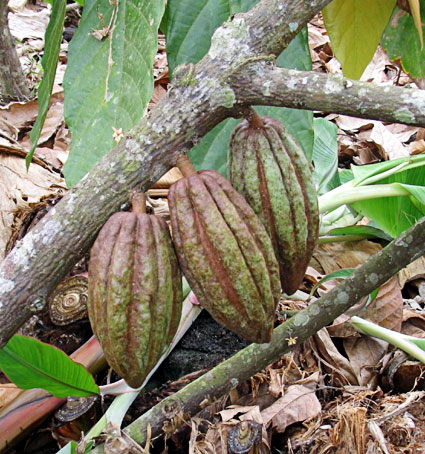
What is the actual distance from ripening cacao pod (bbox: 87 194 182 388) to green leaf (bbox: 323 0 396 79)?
0.81 m

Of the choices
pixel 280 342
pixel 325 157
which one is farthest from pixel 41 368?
pixel 325 157

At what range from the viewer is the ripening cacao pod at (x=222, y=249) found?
777 mm

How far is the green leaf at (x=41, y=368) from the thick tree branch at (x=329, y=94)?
0.77m

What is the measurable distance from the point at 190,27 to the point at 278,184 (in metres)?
0.47

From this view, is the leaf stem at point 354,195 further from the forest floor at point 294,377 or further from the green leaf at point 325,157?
the forest floor at point 294,377

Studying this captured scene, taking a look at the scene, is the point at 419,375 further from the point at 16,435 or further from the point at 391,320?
the point at 16,435

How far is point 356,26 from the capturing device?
1.32 meters

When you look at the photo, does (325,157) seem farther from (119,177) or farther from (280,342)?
(119,177)

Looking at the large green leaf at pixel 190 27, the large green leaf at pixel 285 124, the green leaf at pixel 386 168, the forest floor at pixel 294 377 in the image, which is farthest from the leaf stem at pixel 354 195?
the large green leaf at pixel 190 27

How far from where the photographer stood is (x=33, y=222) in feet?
6.56

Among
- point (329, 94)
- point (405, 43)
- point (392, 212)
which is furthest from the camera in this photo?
point (392, 212)

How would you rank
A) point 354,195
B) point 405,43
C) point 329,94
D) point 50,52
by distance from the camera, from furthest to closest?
point 354,195 < point 405,43 < point 50,52 < point 329,94

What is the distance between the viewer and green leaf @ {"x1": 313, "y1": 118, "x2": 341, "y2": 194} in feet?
7.28

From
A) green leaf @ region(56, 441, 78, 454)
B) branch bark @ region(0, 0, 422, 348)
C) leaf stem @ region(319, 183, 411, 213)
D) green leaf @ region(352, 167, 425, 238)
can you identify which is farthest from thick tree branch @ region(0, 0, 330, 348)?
green leaf @ region(352, 167, 425, 238)
